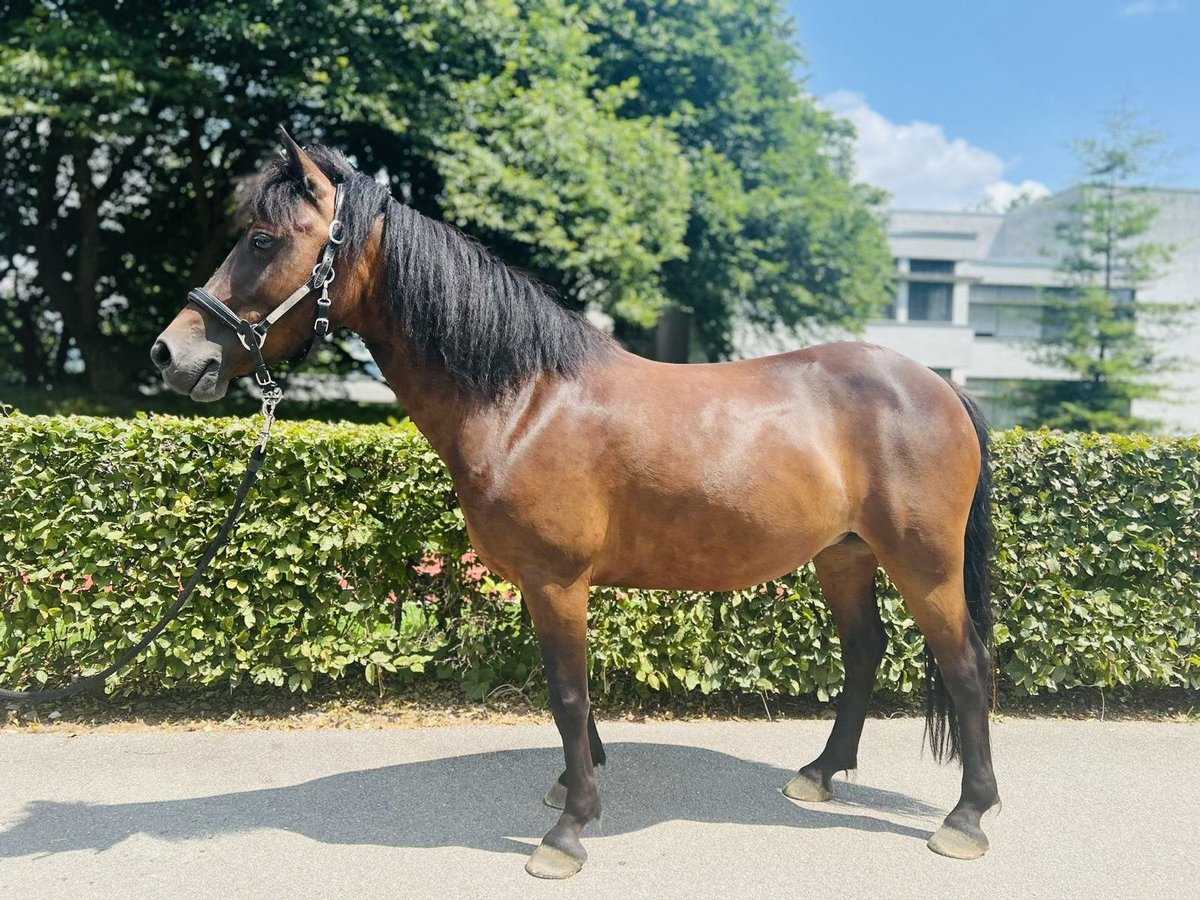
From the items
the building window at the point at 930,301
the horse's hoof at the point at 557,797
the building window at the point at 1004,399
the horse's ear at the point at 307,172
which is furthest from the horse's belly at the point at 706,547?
the building window at the point at 930,301

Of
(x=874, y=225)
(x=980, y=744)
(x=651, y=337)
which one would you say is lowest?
(x=980, y=744)

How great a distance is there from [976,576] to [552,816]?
2.07 metres

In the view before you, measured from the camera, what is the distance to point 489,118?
419 inches

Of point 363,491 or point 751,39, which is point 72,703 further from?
point 751,39

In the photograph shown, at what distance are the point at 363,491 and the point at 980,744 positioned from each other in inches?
129

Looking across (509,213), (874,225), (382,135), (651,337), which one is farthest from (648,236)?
(874,225)

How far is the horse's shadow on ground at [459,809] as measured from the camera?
10.6 ft

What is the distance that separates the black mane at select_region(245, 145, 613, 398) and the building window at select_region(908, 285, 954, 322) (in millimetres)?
34919

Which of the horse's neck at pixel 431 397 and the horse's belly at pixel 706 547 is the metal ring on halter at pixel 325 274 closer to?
the horse's neck at pixel 431 397

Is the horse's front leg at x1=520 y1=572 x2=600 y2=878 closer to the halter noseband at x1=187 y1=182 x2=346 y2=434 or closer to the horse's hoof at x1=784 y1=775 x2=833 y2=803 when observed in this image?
the horse's hoof at x1=784 y1=775 x2=833 y2=803

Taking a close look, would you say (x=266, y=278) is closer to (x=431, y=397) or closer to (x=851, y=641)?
(x=431, y=397)

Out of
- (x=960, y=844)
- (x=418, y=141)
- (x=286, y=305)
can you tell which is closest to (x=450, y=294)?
(x=286, y=305)

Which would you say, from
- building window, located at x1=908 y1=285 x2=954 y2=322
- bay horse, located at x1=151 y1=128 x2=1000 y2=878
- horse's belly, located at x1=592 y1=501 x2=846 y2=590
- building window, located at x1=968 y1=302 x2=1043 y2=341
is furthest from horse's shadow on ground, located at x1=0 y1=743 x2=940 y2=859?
building window, located at x1=968 y1=302 x2=1043 y2=341

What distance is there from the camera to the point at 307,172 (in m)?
2.92
